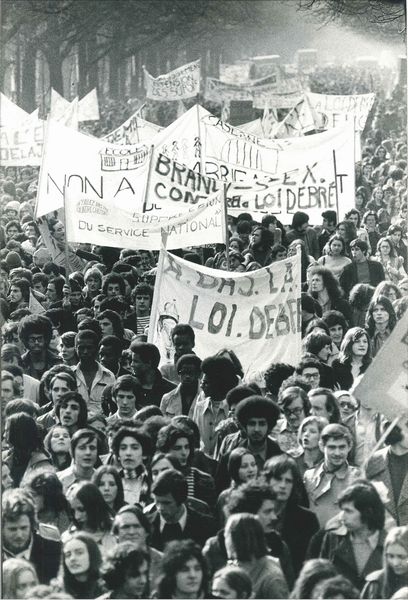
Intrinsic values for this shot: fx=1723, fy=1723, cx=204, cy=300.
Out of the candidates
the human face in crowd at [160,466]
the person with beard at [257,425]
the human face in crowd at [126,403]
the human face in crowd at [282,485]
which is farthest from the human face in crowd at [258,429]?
the human face in crowd at [126,403]

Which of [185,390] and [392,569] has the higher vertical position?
[185,390]

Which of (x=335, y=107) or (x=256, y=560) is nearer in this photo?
(x=256, y=560)

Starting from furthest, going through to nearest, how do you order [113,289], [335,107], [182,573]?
[335,107]
[113,289]
[182,573]

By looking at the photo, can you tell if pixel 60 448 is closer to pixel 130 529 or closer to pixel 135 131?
pixel 130 529

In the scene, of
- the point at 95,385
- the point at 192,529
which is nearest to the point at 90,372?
the point at 95,385

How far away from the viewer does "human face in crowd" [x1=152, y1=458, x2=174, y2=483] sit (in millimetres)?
8625

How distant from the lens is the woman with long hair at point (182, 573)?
7.88 metres

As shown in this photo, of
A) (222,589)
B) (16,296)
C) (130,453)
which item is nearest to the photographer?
(222,589)

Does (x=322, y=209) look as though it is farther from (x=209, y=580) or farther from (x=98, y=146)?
(x=209, y=580)

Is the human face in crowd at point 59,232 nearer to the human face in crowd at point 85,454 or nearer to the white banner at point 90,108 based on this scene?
the human face in crowd at point 85,454

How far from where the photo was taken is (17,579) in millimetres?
8188

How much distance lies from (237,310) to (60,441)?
2.47 meters

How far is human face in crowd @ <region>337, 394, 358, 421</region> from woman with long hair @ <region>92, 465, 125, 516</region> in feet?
5.99

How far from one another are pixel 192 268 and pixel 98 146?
708 centimetres
